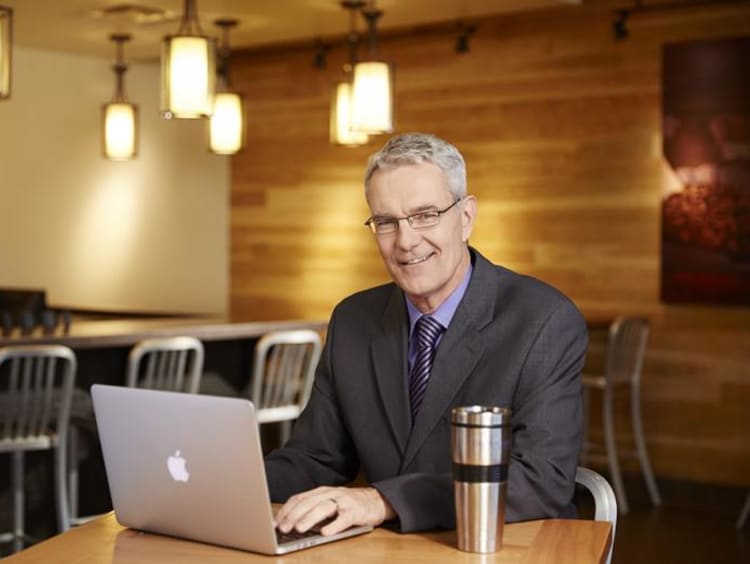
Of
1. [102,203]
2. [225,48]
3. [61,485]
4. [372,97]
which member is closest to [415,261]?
[61,485]

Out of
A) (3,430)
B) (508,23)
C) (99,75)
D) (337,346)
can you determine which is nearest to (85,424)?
(3,430)

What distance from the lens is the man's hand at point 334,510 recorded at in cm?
189

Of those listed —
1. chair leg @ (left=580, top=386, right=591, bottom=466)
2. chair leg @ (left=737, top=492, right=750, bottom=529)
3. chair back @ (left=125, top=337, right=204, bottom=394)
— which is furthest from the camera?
chair leg @ (left=580, top=386, right=591, bottom=466)

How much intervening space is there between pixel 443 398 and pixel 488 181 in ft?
15.9

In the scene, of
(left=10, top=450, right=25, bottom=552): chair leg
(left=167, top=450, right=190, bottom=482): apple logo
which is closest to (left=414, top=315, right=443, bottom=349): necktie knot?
(left=167, top=450, right=190, bottom=482): apple logo

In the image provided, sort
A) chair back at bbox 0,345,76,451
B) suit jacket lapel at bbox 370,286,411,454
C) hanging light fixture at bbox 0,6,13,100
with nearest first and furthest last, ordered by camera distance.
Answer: suit jacket lapel at bbox 370,286,411,454, hanging light fixture at bbox 0,6,13,100, chair back at bbox 0,345,76,451

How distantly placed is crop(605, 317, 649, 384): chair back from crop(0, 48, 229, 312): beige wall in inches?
119

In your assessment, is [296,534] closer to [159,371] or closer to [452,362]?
[452,362]

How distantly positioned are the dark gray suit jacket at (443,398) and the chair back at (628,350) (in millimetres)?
3764

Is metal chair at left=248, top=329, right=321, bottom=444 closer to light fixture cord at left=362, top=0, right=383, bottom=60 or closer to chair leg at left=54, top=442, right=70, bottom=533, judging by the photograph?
chair leg at left=54, top=442, right=70, bottom=533

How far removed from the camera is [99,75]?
27.3ft

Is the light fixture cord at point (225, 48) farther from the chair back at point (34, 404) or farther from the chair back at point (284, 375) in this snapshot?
the chair back at point (34, 404)

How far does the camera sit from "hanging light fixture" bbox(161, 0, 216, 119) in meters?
4.82

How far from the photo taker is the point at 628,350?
6.20 metres
